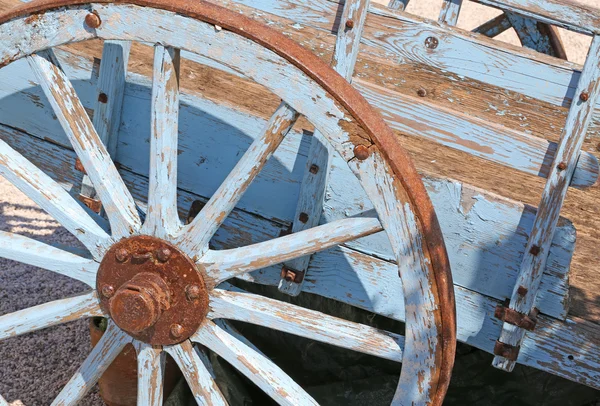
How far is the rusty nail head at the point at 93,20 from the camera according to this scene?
146cm

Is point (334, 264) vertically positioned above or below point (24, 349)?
above

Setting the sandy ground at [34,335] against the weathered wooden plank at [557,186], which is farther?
the sandy ground at [34,335]

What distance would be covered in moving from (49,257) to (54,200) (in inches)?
6.3

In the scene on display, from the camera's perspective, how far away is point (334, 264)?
5.93 feet

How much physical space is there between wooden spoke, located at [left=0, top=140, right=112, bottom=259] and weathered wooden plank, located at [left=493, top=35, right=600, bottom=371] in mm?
1048

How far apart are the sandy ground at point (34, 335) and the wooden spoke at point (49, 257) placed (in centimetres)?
105

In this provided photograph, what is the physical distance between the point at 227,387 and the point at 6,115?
1244mm

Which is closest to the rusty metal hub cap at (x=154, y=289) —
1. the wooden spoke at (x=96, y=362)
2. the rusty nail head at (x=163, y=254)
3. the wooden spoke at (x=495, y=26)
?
the rusty nail head at (x=163, y=254)

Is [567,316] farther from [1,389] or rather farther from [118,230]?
[1,389]

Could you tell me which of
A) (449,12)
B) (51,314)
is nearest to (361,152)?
(51,314)

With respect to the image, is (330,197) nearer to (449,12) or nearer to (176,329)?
(176,329)

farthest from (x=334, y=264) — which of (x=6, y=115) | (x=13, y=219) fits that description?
(x=13, y=219)

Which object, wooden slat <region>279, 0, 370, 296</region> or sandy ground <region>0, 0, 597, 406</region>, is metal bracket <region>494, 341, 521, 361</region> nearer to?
wooden slat <region>279, 0, 370, 296</region>

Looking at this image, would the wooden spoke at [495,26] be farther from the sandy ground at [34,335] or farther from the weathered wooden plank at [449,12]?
the sandy ground at [34,335]
